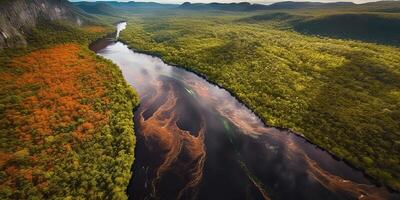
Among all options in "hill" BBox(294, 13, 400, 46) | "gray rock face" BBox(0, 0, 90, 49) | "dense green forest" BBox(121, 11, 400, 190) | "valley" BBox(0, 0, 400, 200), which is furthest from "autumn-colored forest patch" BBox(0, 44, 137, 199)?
"hill" BBox(294, 13, 400, 46)

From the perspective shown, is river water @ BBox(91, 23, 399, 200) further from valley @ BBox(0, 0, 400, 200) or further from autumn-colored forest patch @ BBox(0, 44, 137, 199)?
autumn-colored forest patch @ BBox(0, 44, 137, 199)

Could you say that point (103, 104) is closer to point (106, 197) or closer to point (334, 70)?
point (106, 197)

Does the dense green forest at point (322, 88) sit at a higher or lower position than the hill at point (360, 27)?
lower

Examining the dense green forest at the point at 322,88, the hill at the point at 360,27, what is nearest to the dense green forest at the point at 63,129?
the dense green forest at the point at 322,88

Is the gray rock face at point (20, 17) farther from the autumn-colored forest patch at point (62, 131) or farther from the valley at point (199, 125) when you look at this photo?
the autumn-colored forest patch at point (62, 131)

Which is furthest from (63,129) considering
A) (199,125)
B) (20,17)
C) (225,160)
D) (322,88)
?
(20,17)

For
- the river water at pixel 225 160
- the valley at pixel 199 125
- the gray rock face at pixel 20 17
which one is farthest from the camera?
the gray rock face at pixel 20 17

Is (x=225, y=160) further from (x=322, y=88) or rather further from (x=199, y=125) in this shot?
(x=322, y=88)
